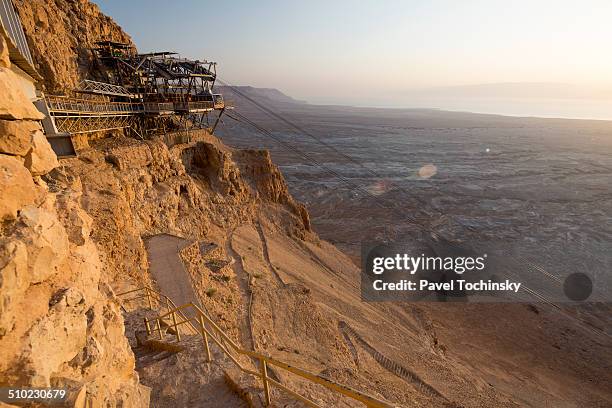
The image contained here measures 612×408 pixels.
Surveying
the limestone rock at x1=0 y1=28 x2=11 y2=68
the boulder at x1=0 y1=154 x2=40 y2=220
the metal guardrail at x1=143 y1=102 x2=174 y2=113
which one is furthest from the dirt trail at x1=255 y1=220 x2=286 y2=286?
the limestone rock at x1=0 y1=28 x2=11 y2=68

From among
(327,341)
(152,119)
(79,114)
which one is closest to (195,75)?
(152,119)

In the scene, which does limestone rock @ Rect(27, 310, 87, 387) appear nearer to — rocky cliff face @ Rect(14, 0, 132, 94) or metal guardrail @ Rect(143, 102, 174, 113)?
rocky cliff face @ Rect(14, 0, 132, 94)

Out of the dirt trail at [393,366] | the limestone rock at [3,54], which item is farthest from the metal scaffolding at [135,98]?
the dirt trail at [393,366]

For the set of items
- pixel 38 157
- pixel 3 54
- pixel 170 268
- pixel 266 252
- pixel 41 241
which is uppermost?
pixel 3 54

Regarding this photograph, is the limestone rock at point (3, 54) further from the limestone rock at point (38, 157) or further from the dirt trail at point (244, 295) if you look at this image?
the dirt trail at point (244, 295)

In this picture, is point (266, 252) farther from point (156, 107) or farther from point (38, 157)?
point (38, 157)

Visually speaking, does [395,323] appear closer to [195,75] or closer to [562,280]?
[562,280]

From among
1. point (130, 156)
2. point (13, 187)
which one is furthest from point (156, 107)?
point (13, 187)
